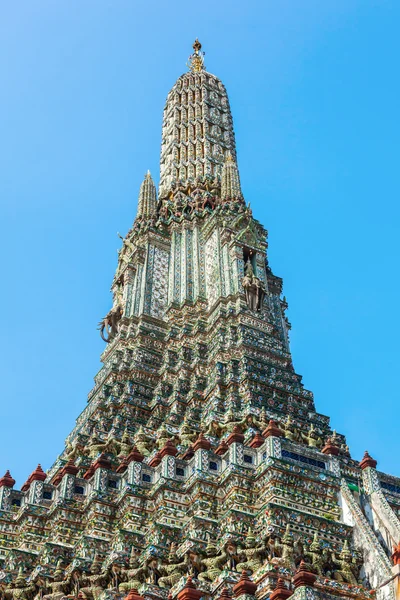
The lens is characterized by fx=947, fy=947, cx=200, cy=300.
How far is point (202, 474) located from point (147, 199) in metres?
27.2

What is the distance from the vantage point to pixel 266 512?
2667 cm

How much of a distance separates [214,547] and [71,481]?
7474 millimetres

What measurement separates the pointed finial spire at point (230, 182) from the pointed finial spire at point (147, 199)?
406cm

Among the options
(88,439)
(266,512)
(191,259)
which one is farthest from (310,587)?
(191,259)

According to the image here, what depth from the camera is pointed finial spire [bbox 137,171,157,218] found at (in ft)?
173

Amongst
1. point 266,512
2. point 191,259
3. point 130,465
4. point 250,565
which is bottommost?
point 250,565

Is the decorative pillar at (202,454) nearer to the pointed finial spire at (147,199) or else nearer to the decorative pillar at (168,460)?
the decorative pillar at (168,460)

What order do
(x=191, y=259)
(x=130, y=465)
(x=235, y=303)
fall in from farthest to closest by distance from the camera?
(x=191, y=259), (x=235, y=303), (x=130, y=465)

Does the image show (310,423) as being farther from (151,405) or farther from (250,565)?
(250,565)

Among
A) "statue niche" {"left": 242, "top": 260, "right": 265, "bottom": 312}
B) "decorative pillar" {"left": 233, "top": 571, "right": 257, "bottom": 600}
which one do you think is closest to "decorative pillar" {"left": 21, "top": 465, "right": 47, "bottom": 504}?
"decorative pillar" {"left": 233, "top": 571, "right": 257, "bottom": 600}

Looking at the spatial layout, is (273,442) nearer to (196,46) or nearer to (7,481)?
(7,481)

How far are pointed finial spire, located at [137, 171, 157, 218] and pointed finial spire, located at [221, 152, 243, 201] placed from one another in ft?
13.3

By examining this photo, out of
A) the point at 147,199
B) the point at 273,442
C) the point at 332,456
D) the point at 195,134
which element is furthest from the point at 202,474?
the point at 195,134

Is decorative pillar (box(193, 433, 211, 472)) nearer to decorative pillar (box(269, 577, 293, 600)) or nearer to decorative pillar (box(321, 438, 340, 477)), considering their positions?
decorative pillar (box(321, 438, 340, 477))
